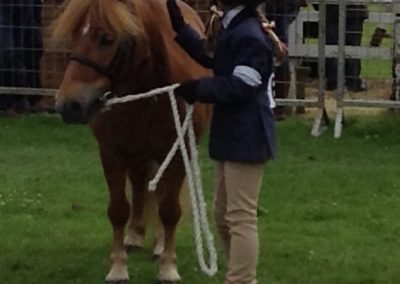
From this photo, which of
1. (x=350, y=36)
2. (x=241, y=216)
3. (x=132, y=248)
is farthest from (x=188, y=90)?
(x=350, y=36)

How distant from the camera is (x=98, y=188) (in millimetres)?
8719

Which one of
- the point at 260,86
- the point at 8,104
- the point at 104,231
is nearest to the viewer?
the point at 260,86

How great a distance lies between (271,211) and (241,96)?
2.91 meters

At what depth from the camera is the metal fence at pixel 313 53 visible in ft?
36.9

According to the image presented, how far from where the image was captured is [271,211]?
8.11 meters

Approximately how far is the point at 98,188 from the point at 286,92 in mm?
3740

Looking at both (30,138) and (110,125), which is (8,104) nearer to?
(30,138)

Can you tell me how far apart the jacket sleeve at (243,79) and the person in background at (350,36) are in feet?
21.8

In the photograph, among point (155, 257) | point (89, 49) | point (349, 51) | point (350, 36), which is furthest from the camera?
point (350, 36)

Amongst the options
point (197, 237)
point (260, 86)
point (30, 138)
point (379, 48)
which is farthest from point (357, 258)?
point (379, 48)

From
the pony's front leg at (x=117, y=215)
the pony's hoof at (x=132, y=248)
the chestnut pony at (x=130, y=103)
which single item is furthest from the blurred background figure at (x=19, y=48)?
the pony's front leg at (x=117, y=215)

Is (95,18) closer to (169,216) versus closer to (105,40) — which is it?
(105,40)

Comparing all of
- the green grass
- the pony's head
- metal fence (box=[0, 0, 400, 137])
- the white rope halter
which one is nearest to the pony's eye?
the pony's head

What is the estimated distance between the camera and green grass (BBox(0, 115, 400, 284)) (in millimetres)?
6730
